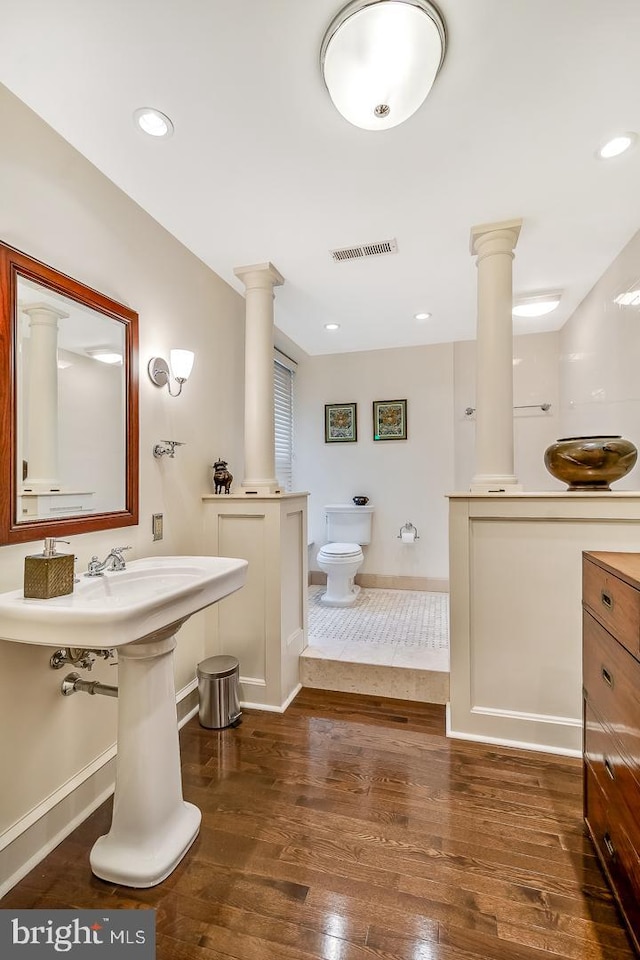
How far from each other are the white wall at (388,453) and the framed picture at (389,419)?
5 centimetres

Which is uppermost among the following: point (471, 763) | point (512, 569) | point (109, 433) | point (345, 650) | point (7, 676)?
point (109, 433)

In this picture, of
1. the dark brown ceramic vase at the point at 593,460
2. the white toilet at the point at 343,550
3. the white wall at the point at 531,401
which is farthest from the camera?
the white wall at the point at 531,401

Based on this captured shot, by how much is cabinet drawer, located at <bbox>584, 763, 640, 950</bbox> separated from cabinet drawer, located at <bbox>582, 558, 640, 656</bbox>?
49 cm

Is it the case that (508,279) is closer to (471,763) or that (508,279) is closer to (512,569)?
(512,569)

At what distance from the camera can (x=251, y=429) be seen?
2404 mm

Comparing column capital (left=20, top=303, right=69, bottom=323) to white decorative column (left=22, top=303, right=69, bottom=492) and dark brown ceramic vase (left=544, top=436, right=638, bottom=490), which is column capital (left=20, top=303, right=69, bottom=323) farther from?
dark brown ceramic vase (left=544, top=436, right=638, bottom=490)

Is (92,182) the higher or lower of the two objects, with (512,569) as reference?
higher

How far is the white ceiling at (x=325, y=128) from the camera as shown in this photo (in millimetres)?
1139

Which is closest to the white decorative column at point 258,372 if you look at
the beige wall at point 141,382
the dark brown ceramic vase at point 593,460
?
the beige wall at point 141,382

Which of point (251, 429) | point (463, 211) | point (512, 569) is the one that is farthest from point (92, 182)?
point (512, 569)

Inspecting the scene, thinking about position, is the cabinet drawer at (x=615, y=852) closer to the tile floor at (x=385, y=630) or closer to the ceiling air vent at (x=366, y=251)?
the tile floor at (x=385, y=630)

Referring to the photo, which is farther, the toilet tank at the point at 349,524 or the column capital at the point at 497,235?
the toilet tank at the point at 349,524

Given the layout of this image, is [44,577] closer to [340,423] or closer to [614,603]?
[614,603]

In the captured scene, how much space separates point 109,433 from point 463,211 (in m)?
1.86
